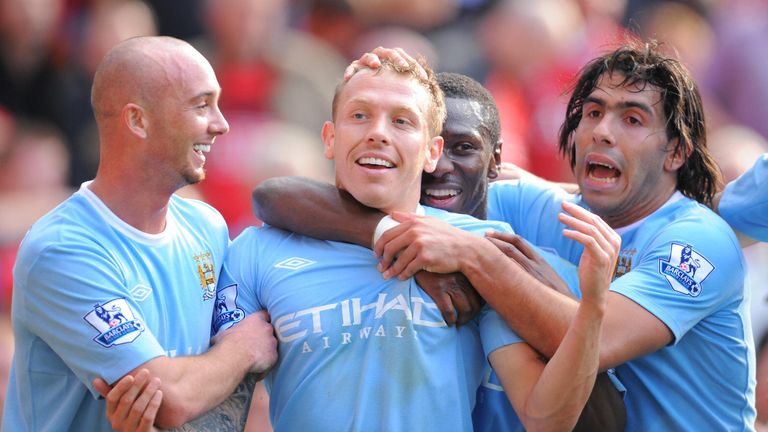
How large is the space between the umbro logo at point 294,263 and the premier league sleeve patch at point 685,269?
125 centimetres

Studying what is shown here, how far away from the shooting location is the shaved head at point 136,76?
12.9 ft

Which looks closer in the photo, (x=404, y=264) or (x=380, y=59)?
(x=404, y=264)

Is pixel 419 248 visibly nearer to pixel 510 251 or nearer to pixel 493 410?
pixel 510 251

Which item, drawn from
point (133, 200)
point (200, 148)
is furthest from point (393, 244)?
point (133, 200)

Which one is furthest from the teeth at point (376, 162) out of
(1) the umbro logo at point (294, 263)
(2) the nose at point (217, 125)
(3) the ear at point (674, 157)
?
(3) the ear at point (674, 157)

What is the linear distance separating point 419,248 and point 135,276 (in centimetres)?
95

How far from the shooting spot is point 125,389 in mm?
3557

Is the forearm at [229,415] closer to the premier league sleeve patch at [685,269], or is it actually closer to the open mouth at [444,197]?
the open mouth at [444,197]

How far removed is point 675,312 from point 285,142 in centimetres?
358

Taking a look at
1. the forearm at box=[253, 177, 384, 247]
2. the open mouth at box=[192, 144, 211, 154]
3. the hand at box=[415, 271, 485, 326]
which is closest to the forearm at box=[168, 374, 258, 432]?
the forearm at box=[253, 177, 384, 247]

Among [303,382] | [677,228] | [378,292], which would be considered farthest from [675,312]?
[303,382]

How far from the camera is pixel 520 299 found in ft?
12.2

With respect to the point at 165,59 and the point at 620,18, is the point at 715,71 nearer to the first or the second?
the point at 620,18

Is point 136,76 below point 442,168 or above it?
above
